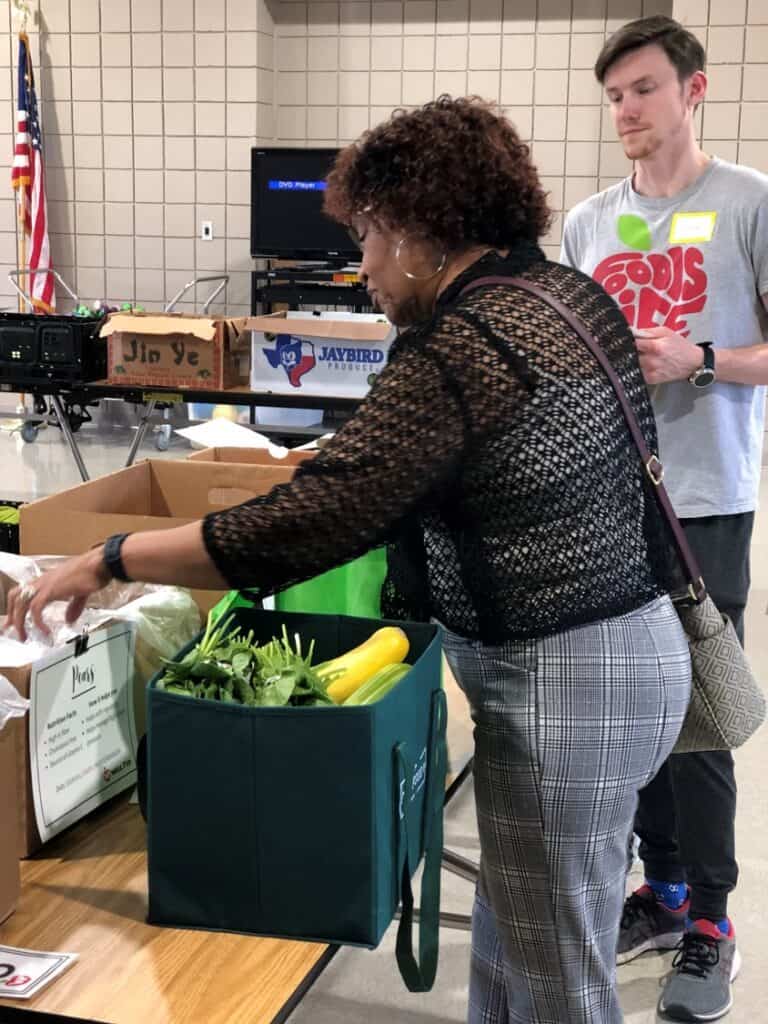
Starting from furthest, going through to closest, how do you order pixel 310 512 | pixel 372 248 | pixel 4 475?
1. pixel 4 475
2. pixel 372 248
3. pixel 310 512

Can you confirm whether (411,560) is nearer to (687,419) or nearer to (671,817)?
(687,419)

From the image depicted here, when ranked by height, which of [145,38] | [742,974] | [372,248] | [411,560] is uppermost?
[145,38]

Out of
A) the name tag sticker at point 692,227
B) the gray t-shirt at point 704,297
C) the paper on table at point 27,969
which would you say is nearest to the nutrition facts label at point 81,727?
the paper on table at point 27,969

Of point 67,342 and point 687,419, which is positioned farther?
point 67,342

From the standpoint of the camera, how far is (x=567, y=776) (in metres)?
1.26

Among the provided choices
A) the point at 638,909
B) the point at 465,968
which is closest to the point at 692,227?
the point at 638,909

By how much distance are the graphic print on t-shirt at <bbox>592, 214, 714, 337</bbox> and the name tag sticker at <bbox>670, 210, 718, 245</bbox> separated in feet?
0.04

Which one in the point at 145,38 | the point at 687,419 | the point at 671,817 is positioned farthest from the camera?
the point at 145,38

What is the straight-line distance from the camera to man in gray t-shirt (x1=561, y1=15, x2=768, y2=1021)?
209 centimetres

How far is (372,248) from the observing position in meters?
1.27

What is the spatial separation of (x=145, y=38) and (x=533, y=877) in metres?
7.82

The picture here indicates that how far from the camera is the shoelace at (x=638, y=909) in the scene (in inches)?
97.8

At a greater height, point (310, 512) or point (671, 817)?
point (310, 512)

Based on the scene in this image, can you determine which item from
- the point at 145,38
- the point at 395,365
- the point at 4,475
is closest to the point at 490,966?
the point at 395,365
